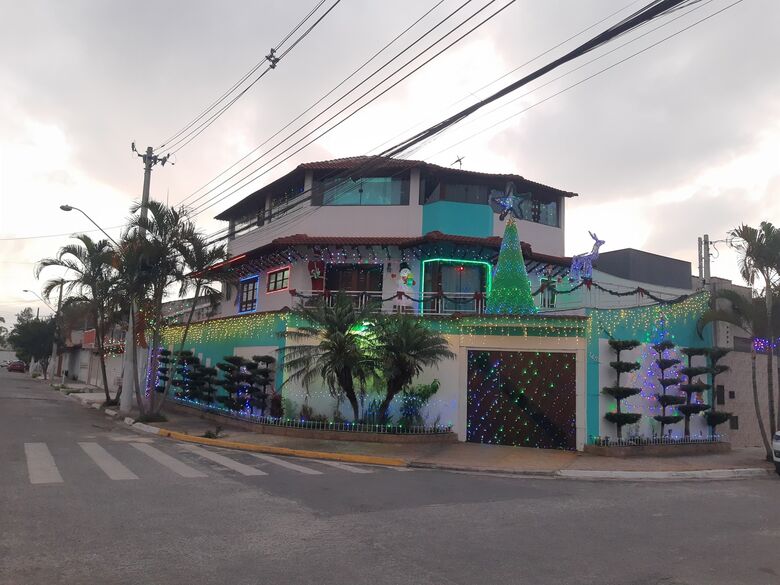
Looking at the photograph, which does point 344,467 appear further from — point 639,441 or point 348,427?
point 639,441

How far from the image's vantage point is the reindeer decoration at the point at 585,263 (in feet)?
63.0

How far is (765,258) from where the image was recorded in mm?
15812

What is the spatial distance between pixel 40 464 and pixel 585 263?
16224 millimetres

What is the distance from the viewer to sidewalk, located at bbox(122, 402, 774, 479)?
1308 centimetres

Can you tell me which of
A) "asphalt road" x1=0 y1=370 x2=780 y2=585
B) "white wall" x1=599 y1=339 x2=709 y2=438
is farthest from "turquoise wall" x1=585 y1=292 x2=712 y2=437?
"asphalt road" x1=0 y1=370 x2=780 y2=585

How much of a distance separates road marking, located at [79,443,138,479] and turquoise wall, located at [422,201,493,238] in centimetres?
1320

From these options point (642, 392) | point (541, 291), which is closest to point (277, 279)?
point (541, 291)

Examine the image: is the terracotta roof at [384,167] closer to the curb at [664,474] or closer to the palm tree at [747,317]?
the palm tree at [747,317]

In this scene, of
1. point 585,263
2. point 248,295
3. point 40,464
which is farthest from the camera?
point 248,295

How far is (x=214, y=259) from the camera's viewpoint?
20.2m

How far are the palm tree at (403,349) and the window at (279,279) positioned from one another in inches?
338

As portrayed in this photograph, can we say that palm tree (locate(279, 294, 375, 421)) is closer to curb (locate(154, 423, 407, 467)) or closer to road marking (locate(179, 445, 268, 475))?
curb (locate(154, 423, 407, 467))

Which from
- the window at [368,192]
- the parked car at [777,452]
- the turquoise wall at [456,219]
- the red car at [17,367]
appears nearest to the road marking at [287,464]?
the parked car at [777,452]

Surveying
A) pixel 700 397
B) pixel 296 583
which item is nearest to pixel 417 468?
pixel 296 583
